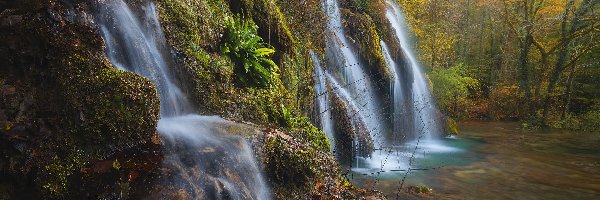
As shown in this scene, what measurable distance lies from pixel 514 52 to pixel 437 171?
21023 millimetres

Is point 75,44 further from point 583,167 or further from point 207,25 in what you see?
point 583,167

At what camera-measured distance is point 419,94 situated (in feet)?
60.3

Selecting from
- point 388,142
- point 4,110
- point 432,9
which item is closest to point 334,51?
point 388,142

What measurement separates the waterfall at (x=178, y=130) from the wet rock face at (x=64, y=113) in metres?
0.28

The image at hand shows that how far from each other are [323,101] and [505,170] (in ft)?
16.9

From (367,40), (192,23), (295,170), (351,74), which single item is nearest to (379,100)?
(367,40)

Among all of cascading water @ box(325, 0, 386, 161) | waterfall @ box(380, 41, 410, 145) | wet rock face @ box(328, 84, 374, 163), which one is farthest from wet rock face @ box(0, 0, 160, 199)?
waterfall @ box(380, 41, 410, 145)

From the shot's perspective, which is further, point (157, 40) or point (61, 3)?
point (157, 40)

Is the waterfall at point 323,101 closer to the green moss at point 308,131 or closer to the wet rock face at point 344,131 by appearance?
the wet rock face at point 344,131

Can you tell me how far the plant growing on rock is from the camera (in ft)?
22.4

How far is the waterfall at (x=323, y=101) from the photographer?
408 inches

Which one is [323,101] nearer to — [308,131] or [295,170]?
[308,131]

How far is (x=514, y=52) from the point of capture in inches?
1115

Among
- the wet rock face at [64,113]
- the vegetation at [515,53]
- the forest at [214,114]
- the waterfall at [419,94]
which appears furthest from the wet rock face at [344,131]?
the vegetation at [515,53]
